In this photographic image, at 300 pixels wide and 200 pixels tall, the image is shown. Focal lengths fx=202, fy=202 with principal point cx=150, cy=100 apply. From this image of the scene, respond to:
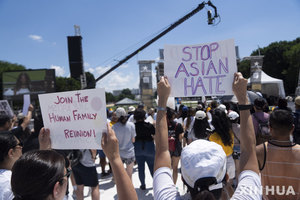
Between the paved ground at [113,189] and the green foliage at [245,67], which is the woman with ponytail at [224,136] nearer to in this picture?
the paved ground at [113,189]

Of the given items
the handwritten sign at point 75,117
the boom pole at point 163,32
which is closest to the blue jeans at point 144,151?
the handwritten sign at point 75,117

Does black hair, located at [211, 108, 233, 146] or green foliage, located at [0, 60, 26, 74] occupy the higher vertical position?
green foliage, located at [0, 60, 26, 74]

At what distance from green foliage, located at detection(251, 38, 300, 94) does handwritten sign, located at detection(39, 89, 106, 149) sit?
1385 inches

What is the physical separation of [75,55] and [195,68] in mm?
28902

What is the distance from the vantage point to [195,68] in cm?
203

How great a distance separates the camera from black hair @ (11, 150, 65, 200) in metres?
1.01

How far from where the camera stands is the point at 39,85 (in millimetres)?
26469

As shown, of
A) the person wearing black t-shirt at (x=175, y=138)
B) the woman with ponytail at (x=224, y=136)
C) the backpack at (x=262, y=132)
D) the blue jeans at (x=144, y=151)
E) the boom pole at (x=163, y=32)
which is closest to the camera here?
the woman with ponytail at (x=224, y=136)

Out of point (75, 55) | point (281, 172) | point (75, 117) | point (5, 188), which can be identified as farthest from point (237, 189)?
point (75, 55)

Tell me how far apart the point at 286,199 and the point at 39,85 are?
2939 centimetres

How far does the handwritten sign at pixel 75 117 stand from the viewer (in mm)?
1726

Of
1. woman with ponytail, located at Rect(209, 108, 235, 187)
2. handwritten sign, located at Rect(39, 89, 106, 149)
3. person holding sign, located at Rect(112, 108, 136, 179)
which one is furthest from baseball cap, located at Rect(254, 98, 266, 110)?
handwritten sign, located at Rect(39, 89, 106, 149)

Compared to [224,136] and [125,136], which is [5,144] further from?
[224,136]

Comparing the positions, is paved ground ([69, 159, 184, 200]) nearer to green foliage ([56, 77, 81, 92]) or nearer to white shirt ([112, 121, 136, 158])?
white shirt ([112, 121, 136, 158])
